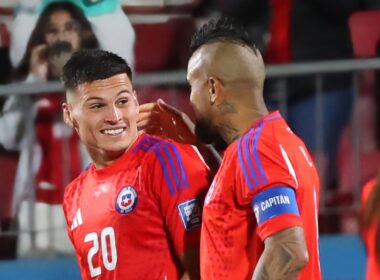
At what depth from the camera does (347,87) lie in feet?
18.9

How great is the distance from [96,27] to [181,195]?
7.95 ft

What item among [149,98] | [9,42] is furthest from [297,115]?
[9,42]

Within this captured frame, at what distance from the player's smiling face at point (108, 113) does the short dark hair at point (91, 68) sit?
0.02 metres

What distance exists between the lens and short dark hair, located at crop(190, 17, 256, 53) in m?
3.34

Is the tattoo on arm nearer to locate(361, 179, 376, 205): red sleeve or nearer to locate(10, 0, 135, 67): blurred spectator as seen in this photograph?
locate(361, 179, 376, 205): red sleeve

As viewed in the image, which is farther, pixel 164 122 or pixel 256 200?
pixel 164 122

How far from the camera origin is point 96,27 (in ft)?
18.8

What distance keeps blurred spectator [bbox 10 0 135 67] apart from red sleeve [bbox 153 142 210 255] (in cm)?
226

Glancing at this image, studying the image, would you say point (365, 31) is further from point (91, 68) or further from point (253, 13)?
point (91, 68)

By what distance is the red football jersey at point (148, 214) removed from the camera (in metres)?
3.48

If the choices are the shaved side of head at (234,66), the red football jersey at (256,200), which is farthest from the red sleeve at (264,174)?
the shaved side of head at (234,66)

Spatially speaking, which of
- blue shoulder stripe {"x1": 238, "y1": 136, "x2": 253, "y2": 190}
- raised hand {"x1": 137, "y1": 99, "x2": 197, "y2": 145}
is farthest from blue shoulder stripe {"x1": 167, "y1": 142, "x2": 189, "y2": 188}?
blue shoulder stripe {"x1": 238, "y1": 136, "x2": 253, "y2": 190}

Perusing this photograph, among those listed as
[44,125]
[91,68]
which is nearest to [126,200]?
[91,68]

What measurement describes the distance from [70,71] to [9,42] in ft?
7.08
